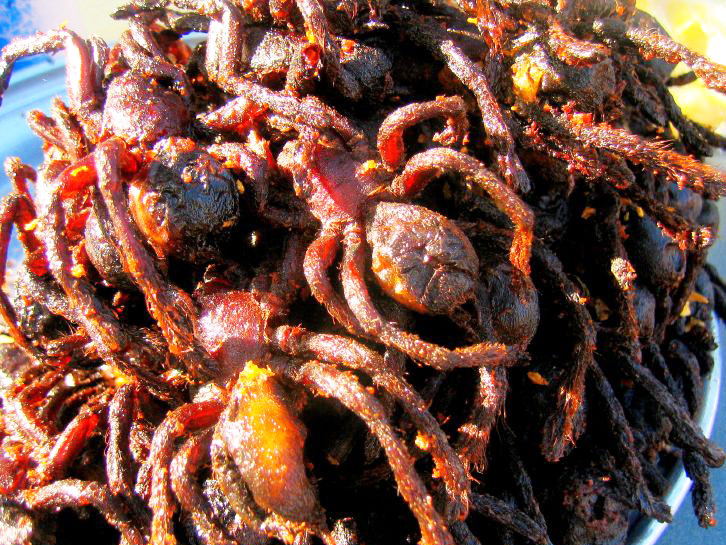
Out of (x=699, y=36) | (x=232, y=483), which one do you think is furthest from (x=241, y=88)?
(x=699, y=36)

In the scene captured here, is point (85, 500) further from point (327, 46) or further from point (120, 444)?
point (327, 46)

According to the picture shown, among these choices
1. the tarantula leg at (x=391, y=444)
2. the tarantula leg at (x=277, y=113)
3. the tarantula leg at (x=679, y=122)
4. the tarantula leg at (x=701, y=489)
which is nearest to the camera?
the tarantula leg at (x=391, y=444)

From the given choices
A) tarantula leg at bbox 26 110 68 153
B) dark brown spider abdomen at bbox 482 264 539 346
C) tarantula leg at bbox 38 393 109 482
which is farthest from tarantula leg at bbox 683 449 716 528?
tarantula leg at bbox 26 110 68 153

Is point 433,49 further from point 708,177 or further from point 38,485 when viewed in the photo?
point 38,485

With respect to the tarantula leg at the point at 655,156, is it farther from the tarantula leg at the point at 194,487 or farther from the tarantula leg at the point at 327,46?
the tarantula leg at the point at 194,487

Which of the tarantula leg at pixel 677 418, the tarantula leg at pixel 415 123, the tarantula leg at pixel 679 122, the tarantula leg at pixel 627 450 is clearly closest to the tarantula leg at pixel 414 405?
the tarantula leg at pixel 415 123
